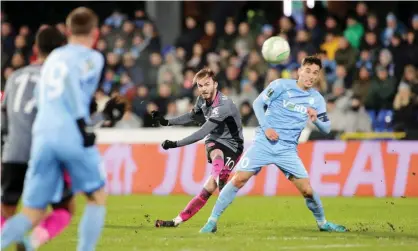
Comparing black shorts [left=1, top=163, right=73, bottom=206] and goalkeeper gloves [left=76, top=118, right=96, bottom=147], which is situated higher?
goalkeeper gloves [left=76, top=118, right=96, bottom=147]

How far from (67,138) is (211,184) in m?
4.56

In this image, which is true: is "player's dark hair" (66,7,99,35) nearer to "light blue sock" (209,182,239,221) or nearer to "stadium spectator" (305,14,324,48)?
"light blue sock" (209,182,239,221)

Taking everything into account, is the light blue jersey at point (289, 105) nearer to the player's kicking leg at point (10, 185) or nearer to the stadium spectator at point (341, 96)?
the player's kicking leg at point (10, 185)

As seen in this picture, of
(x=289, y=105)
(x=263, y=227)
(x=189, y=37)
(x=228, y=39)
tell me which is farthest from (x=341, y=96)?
(x=289, y=105)

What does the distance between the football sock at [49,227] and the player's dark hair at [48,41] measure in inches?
56.1

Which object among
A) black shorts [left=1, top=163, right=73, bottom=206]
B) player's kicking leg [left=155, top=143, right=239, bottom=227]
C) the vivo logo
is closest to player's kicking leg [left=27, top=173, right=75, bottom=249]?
black shorts [left=1, top=163, right=73, bottom=206]

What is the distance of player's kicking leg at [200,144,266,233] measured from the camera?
11312 millimetres

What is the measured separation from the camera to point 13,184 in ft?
28.9

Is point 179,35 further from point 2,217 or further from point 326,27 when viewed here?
point 2,217

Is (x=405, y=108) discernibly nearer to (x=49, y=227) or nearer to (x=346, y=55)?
(x=346, y=55)

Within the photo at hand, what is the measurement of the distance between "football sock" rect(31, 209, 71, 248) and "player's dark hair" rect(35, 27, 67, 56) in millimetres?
1424

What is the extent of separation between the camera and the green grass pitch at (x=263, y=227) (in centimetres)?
1018

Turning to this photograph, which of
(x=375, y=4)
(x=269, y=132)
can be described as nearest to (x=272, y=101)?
(x=269, y=132)

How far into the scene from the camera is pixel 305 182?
454 inches
